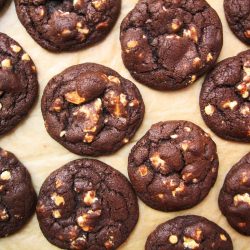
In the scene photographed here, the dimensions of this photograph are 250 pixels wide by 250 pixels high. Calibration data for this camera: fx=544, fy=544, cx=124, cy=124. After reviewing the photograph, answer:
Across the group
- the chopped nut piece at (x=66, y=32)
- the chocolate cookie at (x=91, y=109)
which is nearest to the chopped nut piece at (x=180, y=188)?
the chocolate cookie at (x=91, y=109)

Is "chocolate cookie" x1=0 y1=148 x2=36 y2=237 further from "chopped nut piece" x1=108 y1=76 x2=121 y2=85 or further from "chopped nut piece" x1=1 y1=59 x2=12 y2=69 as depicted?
"chopped nut piece" x1=108 y1=76 x2=121 y2=85

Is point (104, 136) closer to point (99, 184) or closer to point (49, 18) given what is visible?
point (99, 184)

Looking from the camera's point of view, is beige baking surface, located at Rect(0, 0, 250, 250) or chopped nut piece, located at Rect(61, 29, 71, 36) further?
beige baking surface, located at Rect(0, 0, 250, 250)

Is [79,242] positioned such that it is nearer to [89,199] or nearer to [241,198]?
[89,199]

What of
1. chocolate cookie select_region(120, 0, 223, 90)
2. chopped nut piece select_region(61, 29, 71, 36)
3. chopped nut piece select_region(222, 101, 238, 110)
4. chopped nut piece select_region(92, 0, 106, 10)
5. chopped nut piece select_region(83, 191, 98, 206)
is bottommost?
chopped nut piece select_region(83, 191, 98, 206)

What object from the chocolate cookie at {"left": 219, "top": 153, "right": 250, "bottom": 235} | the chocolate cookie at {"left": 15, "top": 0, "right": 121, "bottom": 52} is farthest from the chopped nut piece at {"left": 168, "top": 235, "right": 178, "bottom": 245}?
the chocolate cookie at {"left": 15, "top": 0, "right": 121, "bottom": 52}

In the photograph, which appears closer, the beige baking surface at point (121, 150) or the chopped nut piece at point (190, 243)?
the chopped nut piece at point (190, 243)

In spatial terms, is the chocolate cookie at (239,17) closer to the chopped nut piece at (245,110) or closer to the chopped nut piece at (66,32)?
the chopped nut piece at (245,110)
